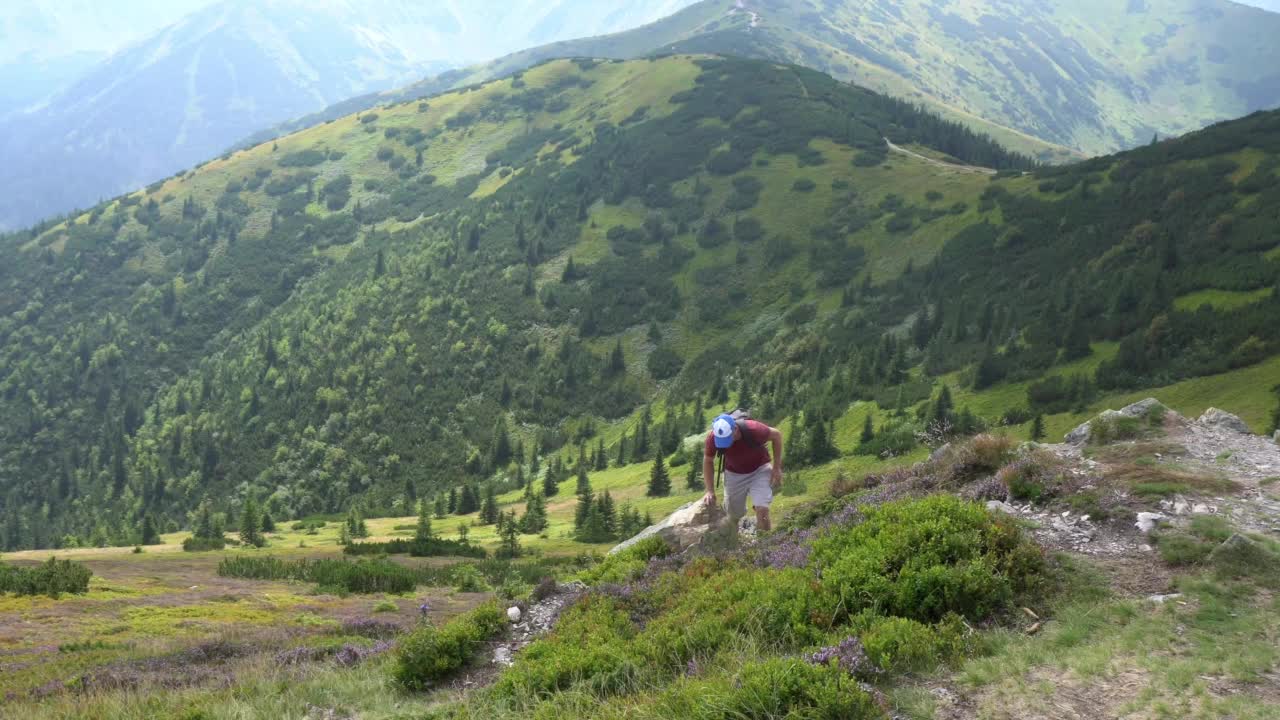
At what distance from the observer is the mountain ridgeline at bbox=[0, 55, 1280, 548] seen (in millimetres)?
67438

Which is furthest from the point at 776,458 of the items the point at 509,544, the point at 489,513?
the point at 489,513

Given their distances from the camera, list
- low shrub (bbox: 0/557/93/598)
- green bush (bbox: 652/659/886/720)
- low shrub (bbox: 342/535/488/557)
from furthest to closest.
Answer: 1. low shrub (bbox: 342/535/488/557)
2. low shrub (bbox: 0/557/93/598)
3. green bush (bbox: 652/659/886/720)

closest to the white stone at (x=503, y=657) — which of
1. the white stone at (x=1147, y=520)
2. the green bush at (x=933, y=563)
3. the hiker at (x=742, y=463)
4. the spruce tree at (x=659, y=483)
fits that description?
the hiker at (x=742, y=463)

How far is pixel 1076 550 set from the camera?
38.3 ft

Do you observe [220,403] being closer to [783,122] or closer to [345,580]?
[345,580]

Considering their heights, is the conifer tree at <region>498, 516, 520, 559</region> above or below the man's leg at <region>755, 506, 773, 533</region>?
below

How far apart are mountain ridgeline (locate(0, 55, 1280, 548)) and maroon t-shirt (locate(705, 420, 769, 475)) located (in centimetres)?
3144

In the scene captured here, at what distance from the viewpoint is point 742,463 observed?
48.4 feet

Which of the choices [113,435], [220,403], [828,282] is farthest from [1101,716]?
[113,435]

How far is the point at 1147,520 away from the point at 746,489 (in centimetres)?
709

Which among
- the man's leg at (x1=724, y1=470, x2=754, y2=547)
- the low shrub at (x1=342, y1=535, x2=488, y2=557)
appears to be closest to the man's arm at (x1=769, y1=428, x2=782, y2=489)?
the man's leg at (x1=724, y1=470, x2=754, y2=547)

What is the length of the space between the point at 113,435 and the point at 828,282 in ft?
440

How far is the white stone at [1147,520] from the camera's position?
1173 centimetres

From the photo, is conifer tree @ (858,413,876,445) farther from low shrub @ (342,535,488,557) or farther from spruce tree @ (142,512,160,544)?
→ spruce tree @ (142,512,160,544)
